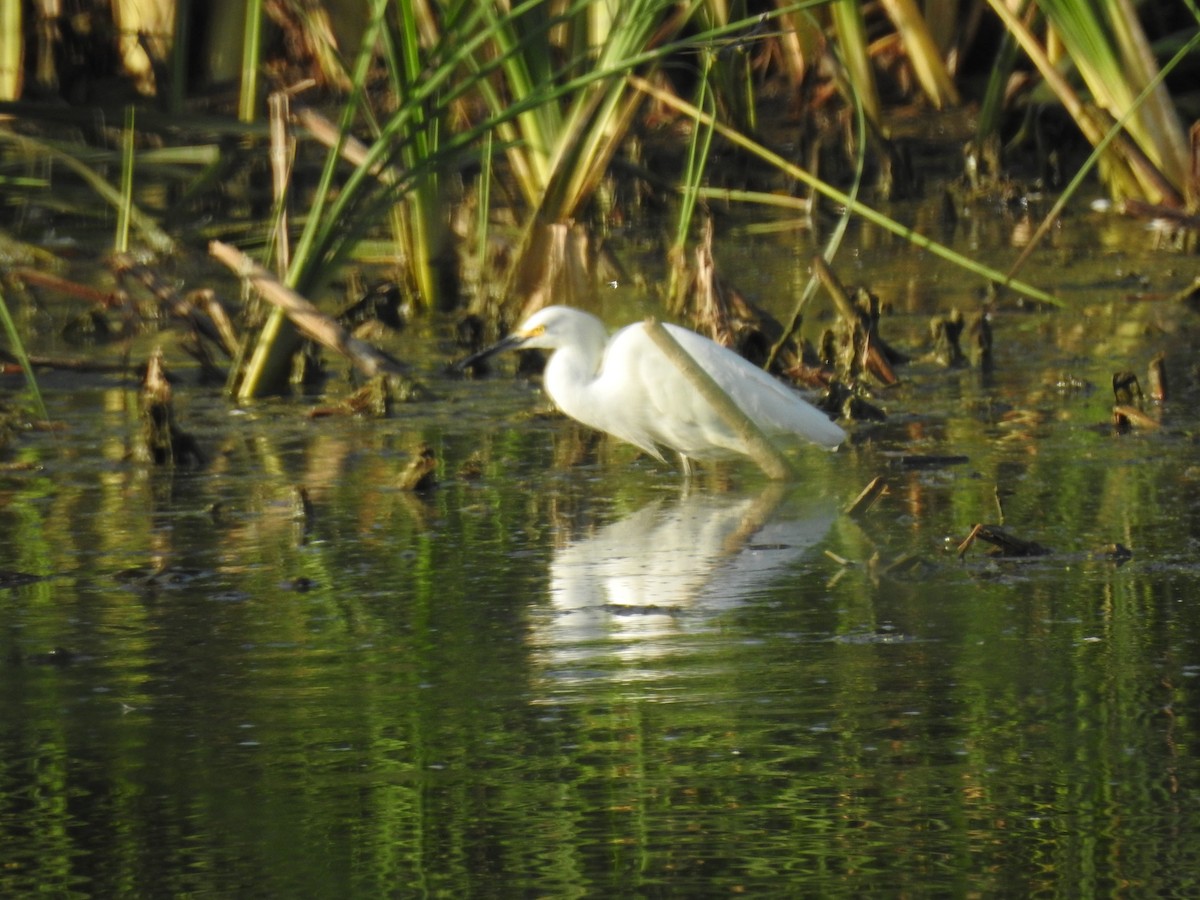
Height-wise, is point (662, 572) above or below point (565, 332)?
below

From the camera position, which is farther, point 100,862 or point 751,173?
point 751,173

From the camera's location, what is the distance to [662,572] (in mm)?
4508

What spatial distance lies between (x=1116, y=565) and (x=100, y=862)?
2259 mm

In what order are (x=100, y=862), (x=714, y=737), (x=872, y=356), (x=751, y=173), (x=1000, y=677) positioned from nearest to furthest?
(x=100, y=862) → (x=714, y=737) → (x=1000, y=677) → (x=872, y=356) → (x=751, y=173)

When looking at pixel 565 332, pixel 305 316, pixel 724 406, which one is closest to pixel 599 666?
pixel 724 406

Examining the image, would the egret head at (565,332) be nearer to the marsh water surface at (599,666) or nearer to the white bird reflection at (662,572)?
the marsh water surface at (599,666)

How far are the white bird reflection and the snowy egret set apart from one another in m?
0.24

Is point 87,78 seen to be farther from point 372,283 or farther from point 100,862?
point 100,862

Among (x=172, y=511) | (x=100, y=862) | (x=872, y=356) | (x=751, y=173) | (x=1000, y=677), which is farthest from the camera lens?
(x=751, y=173)

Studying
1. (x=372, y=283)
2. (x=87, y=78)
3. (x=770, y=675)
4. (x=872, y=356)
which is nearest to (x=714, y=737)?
(x=770, y=675)

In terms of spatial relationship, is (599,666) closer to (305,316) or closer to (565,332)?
(565,332)

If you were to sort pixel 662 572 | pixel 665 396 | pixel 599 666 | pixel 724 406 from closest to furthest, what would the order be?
pixel 599 666 → pixel 662 572 → pixel 724 406 → pixel 665 396

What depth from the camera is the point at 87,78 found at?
441 inches

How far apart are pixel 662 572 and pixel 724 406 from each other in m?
1.06
